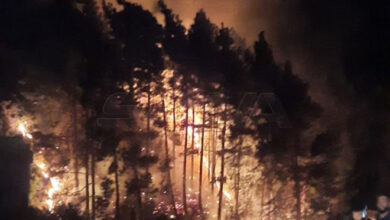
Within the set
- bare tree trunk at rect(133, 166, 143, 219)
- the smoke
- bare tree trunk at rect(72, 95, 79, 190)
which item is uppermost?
the smoke

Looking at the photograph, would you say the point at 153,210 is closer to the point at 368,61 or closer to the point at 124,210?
the point at 124,210

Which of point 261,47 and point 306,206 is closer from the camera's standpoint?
point 261,47

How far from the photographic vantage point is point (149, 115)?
26.2 ft

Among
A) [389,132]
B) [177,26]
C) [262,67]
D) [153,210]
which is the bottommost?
[153,210]

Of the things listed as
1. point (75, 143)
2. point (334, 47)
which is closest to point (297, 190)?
point (334, 47)

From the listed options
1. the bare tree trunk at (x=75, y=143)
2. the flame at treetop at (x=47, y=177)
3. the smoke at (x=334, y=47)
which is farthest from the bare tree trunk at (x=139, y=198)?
Result: the smoke at (x=334, y=47)

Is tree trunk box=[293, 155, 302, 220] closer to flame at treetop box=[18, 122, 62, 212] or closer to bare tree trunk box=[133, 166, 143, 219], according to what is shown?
bare tree trunk box=[133, 166, 143, 219]

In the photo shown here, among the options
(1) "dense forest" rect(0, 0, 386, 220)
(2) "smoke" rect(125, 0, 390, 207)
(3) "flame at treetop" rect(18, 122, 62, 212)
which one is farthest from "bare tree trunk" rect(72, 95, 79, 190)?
(2) "smoke" rect(125, 0, 390, 207)

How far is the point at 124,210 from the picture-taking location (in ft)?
26.9

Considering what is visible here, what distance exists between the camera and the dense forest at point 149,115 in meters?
7.82

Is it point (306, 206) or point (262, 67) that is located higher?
point (262, 67)

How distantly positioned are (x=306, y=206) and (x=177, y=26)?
14.1 ft

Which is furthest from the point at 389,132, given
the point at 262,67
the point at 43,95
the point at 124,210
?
the point at 43,95

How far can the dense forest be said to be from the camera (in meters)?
7.82
